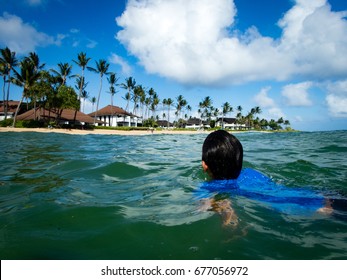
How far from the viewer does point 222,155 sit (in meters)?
2.71

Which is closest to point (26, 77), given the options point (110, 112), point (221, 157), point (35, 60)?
point (35, 60)

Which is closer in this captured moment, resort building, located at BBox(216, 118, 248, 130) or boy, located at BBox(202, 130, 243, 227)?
boy, located at BBox(202, 130, 243, 227)

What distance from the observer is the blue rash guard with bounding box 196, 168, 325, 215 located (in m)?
2.48

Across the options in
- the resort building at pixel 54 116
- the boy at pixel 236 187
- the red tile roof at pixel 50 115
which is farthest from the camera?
the red tile roof at pixel 50 115

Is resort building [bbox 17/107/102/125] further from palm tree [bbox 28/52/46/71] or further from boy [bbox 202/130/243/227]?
boy [bbox 202/130/243/227]

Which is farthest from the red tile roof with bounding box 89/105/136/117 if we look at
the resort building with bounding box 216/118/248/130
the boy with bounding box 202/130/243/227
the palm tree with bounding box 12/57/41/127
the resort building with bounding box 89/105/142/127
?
the boy with bounding box 202/130/243/227

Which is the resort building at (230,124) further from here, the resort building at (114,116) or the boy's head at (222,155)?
the boy's head at (222,155)

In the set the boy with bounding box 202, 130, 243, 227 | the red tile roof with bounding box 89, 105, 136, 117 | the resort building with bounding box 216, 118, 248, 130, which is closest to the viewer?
the boy with bounding box 202, 130, 243, 227

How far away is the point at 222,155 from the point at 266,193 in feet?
2.51

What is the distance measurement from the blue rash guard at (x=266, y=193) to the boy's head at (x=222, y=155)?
17 cm

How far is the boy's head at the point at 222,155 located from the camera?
2.70 metres

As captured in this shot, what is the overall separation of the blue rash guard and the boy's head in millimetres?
171

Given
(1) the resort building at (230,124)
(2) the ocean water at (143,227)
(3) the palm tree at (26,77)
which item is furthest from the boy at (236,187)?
(1) the resort building at (230,124)
